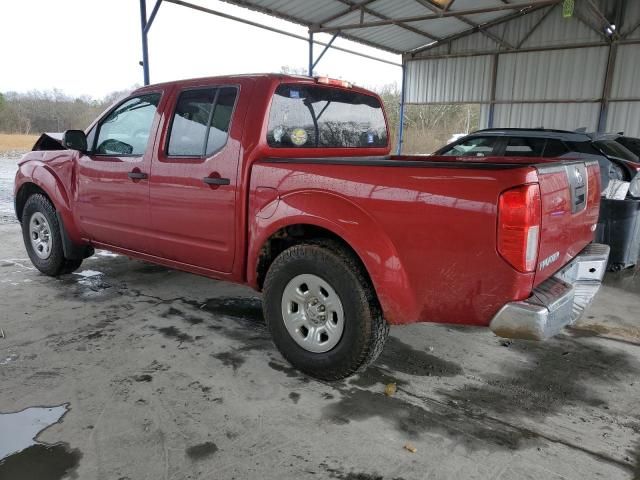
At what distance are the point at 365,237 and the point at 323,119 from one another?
1.38m

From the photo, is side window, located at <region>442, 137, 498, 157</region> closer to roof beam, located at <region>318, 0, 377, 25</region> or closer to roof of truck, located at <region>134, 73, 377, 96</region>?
roof of truck, located at <region>134, 73, 377, 96</region>

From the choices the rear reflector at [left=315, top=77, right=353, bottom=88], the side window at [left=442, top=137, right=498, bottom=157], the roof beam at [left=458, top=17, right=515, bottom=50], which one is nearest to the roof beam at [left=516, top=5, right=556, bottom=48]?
the roof beam at [left=458, top=17, right=515, bottom=50]

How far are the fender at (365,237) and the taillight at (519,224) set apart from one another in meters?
0.56

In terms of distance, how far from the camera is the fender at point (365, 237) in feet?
8.50

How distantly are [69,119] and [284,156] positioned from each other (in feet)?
83.6

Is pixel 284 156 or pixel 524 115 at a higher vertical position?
pixel 524 115

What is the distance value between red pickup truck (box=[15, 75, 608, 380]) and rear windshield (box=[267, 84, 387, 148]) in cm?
1

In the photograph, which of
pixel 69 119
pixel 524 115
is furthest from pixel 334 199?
pixel 69 119

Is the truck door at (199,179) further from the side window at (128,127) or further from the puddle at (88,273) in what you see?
the puddle at (88,273)

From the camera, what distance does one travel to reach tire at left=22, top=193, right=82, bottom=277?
479cm

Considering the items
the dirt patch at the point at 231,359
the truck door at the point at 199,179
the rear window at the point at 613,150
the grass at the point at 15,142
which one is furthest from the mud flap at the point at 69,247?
the grass at the point at 15,142

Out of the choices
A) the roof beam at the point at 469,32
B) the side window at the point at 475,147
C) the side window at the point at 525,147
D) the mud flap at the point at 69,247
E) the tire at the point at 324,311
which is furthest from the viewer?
the roof beam at the point at 469,32

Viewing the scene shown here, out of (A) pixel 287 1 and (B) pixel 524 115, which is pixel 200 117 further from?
(B) pixel 524 115

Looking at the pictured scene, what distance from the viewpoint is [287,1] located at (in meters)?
11.1
